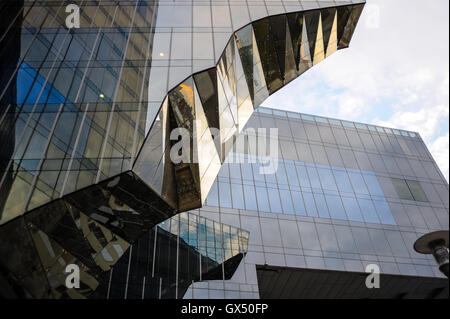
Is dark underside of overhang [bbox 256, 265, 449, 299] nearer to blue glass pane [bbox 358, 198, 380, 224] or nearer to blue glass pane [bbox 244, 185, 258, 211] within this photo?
blue glass pane [bbox 358, 198, 380, 224]

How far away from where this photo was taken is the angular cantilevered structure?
12.6m

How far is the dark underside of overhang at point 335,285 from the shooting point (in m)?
28.4

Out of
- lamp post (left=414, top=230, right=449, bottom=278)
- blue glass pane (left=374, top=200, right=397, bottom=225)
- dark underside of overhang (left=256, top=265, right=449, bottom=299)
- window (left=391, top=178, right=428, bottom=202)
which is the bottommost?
lamp post (left=414, top=230, right=449, bottom=278)

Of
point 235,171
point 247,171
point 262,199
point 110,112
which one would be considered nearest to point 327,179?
point 262,199

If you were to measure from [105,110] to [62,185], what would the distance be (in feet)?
12.7

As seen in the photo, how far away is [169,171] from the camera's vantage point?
52.4 ft

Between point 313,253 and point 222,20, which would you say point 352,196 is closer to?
point 313,253

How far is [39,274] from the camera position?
489 inches

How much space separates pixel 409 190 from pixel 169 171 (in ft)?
101

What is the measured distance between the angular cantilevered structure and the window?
22489 mm

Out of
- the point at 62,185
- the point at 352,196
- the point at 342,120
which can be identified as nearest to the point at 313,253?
the point at 352,196

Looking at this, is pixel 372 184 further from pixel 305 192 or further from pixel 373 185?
pixel 305 192

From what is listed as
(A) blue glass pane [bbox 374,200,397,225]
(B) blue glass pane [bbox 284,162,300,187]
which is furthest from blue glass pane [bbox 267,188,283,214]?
(A) blue glass pane [bbox 374,200,397,225]
